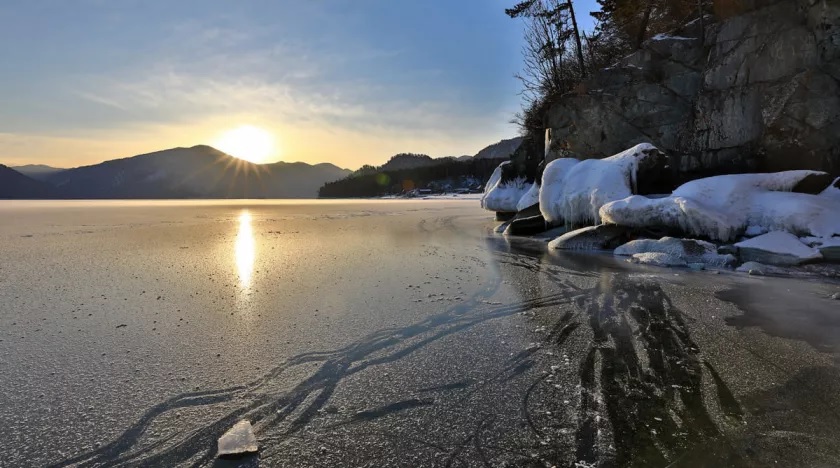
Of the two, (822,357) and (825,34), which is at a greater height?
(825,34)

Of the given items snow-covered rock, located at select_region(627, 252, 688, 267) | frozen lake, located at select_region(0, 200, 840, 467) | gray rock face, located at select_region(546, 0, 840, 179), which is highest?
gray rock face, located at select_region(546, 0, 840, 179)

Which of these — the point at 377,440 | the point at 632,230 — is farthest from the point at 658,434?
the point at 632,230

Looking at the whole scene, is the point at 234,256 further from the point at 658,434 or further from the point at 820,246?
the point at 820,246

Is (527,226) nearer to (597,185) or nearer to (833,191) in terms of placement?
(597,185)

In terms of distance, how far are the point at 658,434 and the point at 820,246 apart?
348 inches

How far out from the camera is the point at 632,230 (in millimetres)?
11258

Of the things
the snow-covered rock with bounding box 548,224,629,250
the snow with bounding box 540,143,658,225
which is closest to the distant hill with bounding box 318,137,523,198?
the snow with bounding box 540,143,658,225

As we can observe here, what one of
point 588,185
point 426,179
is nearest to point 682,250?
point 588,185

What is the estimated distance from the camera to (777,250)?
845 centimetres

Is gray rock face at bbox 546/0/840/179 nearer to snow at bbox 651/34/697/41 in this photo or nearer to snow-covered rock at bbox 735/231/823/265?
snow at bbox 651/34/697/41

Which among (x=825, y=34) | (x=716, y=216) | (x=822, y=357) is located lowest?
(x=822, y=357)

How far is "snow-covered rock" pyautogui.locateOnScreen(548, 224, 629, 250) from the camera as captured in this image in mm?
11266

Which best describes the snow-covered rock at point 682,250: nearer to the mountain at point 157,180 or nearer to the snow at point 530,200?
the snow at point 530,200

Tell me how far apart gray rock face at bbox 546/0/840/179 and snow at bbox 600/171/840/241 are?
7.20 ft
